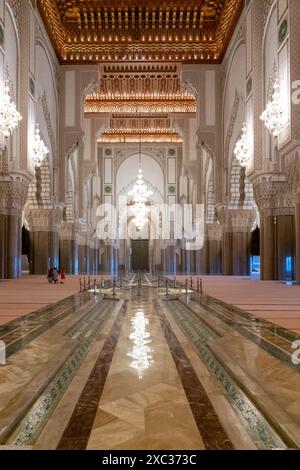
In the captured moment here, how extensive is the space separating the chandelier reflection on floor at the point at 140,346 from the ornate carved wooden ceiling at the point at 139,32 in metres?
11.0

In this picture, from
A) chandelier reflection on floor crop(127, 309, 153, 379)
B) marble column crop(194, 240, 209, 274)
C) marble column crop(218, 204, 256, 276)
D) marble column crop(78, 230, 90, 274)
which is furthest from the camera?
marble column crop(78, 230, 90, 274)

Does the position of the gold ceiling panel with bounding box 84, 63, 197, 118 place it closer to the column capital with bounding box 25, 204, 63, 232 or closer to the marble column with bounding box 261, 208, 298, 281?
the column capital with bounding box 25, 204, 63, 232

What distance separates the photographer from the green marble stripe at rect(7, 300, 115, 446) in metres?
1.60

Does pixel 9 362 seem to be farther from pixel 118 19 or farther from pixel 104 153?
pixel 104 153

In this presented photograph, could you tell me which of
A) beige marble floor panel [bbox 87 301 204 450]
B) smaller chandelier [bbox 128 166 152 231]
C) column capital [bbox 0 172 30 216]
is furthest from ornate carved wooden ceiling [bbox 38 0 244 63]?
beige marble floor panel [bbox 87 301 204 450]

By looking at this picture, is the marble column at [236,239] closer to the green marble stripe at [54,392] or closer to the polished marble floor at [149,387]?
the polished marble floor at [149,387]

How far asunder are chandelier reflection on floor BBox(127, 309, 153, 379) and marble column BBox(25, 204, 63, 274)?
1018cm

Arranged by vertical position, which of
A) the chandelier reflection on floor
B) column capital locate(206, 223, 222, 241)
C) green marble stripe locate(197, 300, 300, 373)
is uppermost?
column capital locate(206, 223, 222, 241)

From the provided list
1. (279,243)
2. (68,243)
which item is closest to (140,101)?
(68,243)

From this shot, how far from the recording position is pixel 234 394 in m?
2.05

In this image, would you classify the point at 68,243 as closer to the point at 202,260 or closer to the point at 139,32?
the point at 202,260

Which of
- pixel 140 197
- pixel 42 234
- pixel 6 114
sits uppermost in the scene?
pixel 6 114

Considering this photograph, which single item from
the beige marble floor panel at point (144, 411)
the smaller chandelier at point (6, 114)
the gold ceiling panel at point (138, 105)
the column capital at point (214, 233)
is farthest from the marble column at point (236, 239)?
the beige marble floor panel at point (144, 411)

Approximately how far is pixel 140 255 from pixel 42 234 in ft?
35.8
